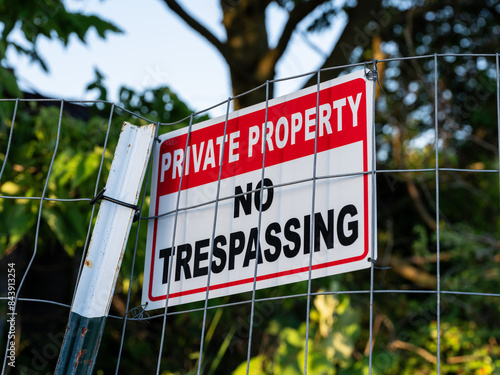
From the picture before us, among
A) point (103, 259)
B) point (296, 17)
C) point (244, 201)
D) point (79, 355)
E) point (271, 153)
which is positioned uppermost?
point (296, 17)

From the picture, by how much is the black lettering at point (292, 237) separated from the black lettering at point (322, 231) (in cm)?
4

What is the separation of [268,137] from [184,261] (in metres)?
0.37

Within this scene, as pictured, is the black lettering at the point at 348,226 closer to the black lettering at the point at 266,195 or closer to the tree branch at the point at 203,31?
the black lettering at the point at 266,195

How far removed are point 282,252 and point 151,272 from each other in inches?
15.3

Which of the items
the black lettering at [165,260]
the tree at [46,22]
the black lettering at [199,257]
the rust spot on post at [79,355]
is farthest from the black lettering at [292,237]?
the tree at [46,22]

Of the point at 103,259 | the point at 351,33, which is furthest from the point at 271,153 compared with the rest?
the point at 351,33

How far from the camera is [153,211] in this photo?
5.26ft

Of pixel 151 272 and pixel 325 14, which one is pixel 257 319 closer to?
pixel 325 14

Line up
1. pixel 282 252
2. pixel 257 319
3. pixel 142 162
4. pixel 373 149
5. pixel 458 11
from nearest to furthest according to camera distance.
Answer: pixel 373 149 → pixel 282 252 → pixel 142 162 → pixel 257 319 → pixel 458 11

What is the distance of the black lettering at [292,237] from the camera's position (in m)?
1.35

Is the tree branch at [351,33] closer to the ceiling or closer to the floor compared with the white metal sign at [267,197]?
closer to the ceiling

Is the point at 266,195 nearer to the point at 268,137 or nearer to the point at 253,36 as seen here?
the point at 268,137

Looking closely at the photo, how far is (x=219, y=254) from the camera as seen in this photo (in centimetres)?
146

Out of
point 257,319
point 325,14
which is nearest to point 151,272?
point 257,319
